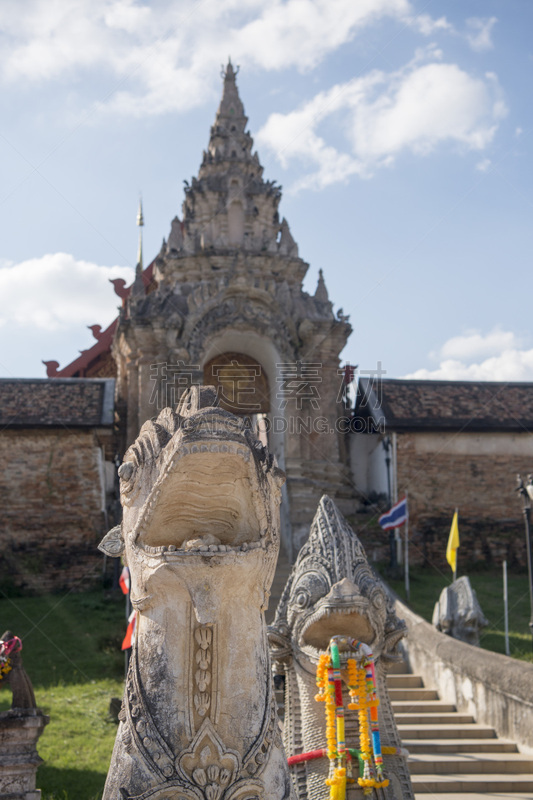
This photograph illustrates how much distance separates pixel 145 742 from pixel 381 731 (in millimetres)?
2429

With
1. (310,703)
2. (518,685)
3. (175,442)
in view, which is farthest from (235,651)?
(518,685)

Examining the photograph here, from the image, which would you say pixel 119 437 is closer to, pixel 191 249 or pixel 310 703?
pixel 191 249

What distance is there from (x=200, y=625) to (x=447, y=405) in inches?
785

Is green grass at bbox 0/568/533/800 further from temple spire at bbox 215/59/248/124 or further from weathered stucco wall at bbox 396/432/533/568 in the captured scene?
temple spire at bbox 215/59/248/124

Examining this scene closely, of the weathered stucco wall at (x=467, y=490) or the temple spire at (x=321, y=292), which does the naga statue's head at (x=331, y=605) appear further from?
the temple spire at (x=321, y=292)

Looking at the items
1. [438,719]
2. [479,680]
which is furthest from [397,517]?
[479,680]

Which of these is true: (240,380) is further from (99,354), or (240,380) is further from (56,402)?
(99,354)

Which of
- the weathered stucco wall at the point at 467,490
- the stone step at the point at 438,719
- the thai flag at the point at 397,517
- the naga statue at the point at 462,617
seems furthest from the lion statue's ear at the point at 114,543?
the weathered stucco wall at the point at 467,490

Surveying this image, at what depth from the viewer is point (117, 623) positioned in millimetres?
15359

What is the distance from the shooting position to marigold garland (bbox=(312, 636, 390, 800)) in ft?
16.3

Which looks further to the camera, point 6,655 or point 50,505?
point 50,505

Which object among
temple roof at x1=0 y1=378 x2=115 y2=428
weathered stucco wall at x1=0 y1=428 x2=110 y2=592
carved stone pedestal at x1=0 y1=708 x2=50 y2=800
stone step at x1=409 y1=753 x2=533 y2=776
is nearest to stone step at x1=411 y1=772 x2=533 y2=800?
stone step at x1=409 y1=753 x2=533 y2=776

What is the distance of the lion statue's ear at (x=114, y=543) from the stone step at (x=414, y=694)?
24.8 feet

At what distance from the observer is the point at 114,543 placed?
4.13 m
